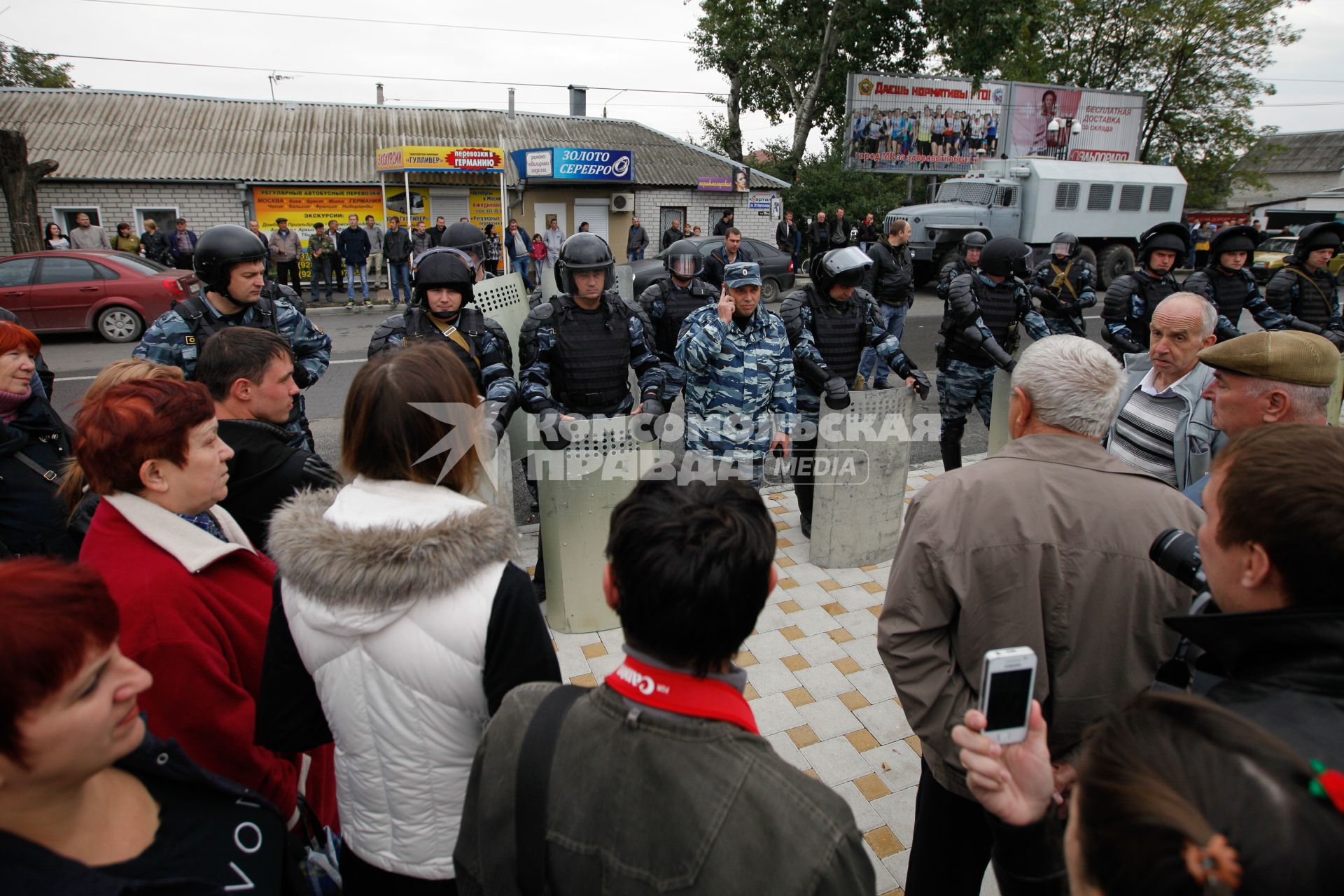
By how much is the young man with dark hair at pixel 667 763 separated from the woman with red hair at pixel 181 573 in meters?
0.82

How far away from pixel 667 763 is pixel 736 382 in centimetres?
336

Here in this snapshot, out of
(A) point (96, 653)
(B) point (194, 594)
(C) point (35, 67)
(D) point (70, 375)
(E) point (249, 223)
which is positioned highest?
(C) point (35, 67)

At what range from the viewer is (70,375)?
9.49m

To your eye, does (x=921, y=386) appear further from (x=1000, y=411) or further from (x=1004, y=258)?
(x=1004, y=258)

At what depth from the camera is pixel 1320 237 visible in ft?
22.2

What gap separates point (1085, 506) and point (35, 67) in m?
53.0

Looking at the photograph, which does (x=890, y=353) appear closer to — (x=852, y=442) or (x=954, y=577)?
(x=852, y=442)

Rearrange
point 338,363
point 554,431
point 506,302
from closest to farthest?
point 554,431, point 506,302, point 338,363

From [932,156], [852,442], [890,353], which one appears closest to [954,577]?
[852,442]

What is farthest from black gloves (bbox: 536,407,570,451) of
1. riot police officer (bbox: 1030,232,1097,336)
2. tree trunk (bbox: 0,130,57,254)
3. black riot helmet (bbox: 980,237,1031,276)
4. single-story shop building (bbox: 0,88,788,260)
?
single-story shop building (bbox: 0,88,788,260)

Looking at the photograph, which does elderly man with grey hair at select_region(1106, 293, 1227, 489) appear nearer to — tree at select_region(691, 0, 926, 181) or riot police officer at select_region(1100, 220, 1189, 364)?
Result: riot police officer at select_region(1100, 220, 1189, 364)

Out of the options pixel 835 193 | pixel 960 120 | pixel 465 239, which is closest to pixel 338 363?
pixel 465 239

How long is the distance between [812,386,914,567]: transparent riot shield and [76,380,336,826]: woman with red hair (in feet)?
11.0

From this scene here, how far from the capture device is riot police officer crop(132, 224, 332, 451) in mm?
3943
